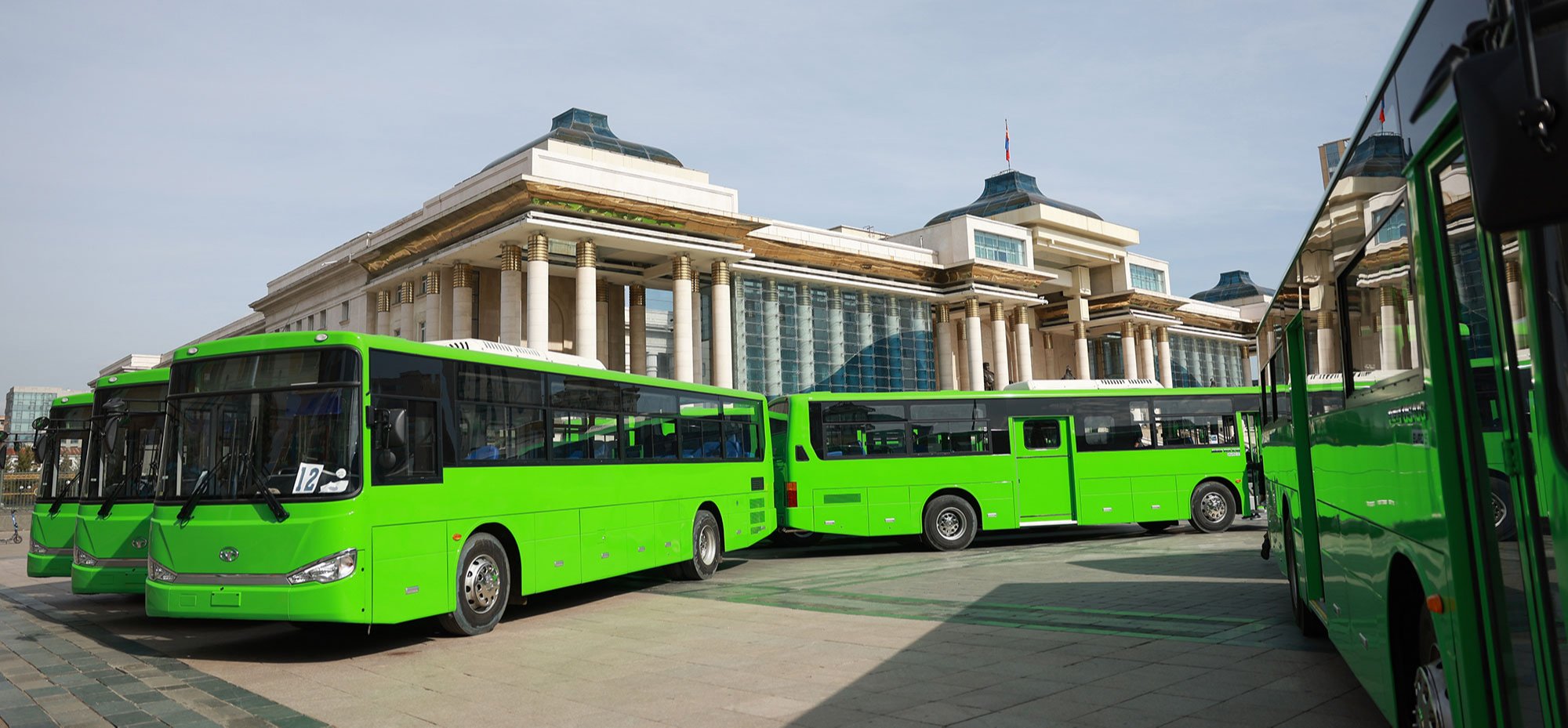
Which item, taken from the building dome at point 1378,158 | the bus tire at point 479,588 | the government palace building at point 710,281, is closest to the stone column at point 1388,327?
the building dome at point 1378,158

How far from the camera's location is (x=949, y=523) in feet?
55.3

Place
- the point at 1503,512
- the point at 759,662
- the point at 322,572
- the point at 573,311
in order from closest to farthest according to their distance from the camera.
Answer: the point at 1503,512
the point at 759,662
the point at 322,572
the point at 573,311

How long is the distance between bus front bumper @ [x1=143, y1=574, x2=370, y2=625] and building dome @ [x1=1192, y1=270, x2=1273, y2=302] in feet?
268

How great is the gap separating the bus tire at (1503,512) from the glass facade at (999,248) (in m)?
47.8

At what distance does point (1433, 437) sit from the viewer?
3018 mm

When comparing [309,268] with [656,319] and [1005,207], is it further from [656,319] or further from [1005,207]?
[1005,207]

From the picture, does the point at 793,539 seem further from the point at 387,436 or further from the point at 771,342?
the point at 771,342

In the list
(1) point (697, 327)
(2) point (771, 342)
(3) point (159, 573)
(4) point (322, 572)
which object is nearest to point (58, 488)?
(3) point (159, 573)

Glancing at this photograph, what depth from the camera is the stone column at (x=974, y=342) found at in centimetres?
4897

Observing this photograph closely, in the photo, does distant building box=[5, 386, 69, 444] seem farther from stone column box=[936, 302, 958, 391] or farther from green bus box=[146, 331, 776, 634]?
green bus box=[146, 331, 776, 634]

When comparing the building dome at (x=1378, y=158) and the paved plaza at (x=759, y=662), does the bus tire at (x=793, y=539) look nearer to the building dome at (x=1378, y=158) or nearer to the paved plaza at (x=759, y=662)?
the paved plaza at (x=759, y=662)

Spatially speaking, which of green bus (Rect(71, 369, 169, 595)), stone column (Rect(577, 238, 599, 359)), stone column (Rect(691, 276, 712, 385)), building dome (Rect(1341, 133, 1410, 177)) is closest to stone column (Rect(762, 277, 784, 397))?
stone column (Rect(691, 276, 712, 385))

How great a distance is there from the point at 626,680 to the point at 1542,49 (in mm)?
6328

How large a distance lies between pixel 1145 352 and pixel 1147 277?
5.68 meters
